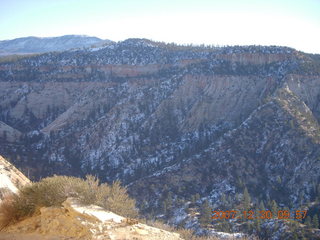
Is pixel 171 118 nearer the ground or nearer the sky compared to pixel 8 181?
nearer the ground

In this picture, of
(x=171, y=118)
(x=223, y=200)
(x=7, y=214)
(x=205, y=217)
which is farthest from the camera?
(x=171, y=118)

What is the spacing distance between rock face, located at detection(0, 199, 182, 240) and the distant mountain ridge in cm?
13860

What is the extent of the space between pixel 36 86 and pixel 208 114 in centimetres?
3547

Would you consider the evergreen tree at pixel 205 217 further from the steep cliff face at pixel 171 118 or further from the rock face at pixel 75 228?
the rock face at pixel 75 228

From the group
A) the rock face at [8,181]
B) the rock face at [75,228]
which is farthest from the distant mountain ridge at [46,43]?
the rock face at [75,228]

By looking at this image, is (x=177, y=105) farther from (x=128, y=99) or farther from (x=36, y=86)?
(x=36, y=86)
